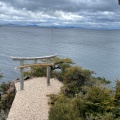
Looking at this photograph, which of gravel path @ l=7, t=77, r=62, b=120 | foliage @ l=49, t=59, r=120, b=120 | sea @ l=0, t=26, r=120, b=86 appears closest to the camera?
foliage @ l=49, t=59, r=120, b=120

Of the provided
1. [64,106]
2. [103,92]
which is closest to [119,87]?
[103,92]

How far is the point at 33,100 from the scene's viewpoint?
1252 centimetres

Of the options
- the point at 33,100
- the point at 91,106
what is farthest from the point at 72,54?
the point at 91,106

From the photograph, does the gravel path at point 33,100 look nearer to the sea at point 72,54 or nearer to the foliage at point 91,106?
the foliage at point 91,106

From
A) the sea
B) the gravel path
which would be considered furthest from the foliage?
the sea

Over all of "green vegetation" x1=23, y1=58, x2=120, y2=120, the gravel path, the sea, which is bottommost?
the sea

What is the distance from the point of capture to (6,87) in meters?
16.1

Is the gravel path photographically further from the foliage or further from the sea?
the sea

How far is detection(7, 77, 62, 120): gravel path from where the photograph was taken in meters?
10.9

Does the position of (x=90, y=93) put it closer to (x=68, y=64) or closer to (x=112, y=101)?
(x=112, y=101)

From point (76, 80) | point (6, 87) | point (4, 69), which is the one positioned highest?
point (76, 80)

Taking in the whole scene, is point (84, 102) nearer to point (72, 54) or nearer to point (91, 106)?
point (91, 106)

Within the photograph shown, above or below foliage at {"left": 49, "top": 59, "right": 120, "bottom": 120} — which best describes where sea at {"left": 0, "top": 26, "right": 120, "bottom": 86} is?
below

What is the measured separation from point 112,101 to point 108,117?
173 cm
